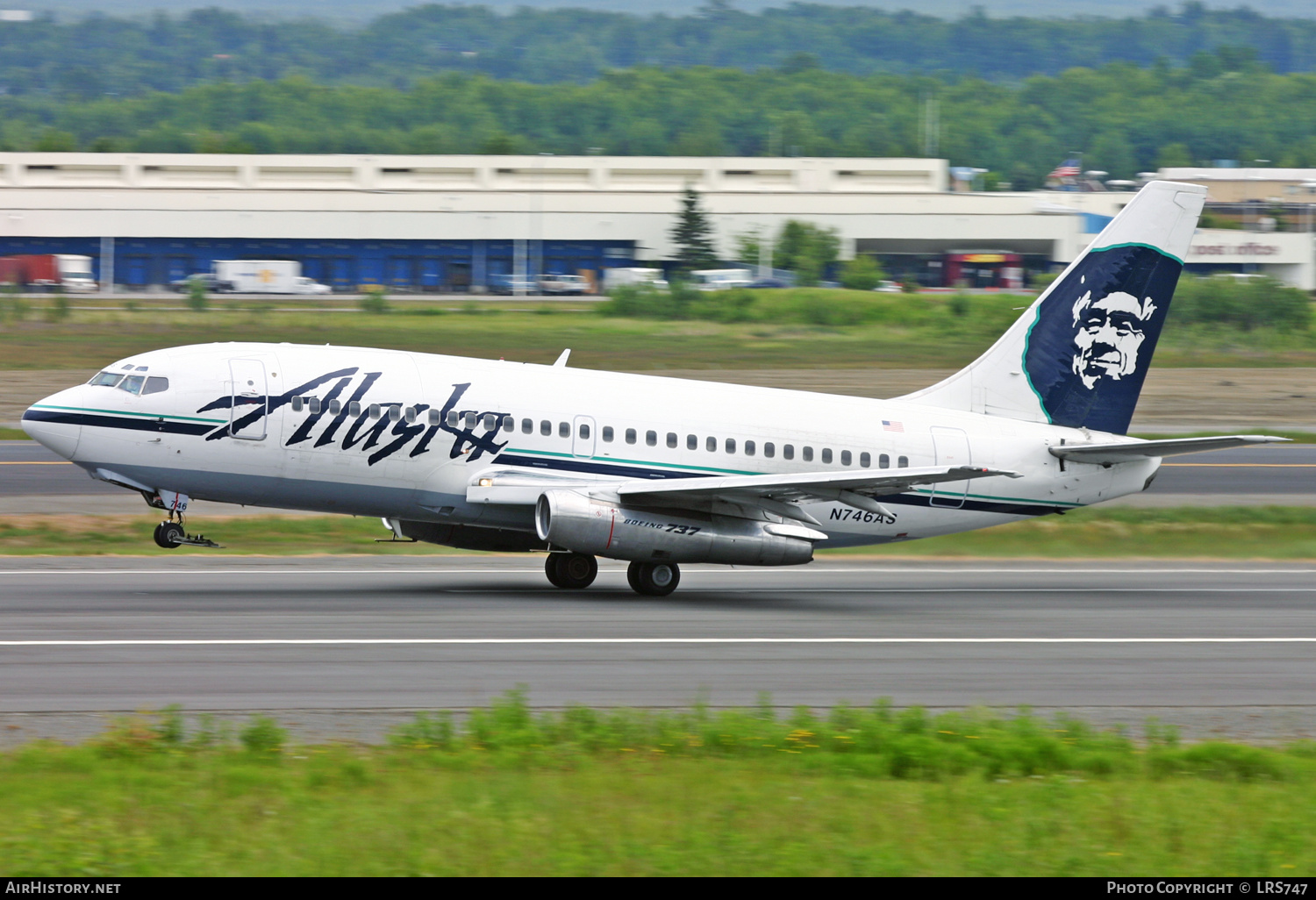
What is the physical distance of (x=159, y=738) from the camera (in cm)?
1329

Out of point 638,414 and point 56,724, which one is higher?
point 638,414

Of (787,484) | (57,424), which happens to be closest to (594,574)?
(787,484)

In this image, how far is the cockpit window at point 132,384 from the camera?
22.9 metres

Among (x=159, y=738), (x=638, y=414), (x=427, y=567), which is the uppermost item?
(x=638, y=414)

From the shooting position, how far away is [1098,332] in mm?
27312

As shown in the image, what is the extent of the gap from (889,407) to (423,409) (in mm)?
8378

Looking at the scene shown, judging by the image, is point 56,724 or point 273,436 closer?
point 56,724

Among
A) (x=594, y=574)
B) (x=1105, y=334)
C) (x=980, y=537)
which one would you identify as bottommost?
(x=980, y=537)

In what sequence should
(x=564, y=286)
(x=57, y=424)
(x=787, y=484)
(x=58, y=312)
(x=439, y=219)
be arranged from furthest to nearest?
(x=439, y=219)
(x=564, y=286)
(x=58, y=312)
(x=787, y=484)
(x=57, y=424)

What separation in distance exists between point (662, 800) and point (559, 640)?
860 centimetres

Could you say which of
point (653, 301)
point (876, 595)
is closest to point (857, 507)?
point (876, 595)

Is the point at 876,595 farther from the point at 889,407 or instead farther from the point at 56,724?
the point at 56,724

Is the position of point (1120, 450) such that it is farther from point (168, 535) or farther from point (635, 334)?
point (635, 334)

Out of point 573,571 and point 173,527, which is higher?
point 173,527
